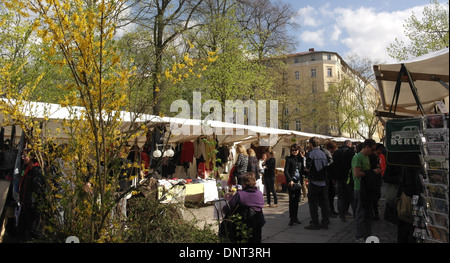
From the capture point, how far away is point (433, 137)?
3033mm

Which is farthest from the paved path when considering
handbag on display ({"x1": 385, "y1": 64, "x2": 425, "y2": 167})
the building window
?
the building window

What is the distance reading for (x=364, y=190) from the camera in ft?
17.9

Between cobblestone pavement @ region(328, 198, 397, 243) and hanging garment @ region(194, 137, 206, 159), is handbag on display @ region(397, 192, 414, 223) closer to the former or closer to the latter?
cobblestone pavement @ region(328, 198, 397, 243)

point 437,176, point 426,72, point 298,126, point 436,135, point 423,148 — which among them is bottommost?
point 437,176

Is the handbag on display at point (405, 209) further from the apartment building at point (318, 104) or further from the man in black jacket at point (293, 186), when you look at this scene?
the apartment building at point (318, 104)

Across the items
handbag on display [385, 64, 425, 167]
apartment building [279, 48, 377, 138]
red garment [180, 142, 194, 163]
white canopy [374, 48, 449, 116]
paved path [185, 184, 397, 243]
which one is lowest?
paved path [185, 184, 397, 243]

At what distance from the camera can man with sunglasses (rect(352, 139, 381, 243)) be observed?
17.9ft

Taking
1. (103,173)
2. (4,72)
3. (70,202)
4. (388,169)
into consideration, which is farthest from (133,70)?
(388,169)

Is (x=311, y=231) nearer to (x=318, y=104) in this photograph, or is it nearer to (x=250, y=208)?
(x=250, y=208)

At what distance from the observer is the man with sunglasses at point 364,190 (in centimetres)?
546

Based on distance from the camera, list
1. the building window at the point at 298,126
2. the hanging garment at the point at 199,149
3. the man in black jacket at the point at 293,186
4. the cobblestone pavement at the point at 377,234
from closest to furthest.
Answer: the cobblestone pavement at the point at 377,234, the man in black jacket at the point at 293,186, the hanging garment at the point at 199,149, the building window at the point at 298,126

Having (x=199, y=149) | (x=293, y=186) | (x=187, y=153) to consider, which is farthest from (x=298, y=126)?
(x=293, y=186)

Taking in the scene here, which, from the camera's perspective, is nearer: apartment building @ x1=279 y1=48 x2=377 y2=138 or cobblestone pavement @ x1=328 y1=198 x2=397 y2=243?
cobblestone pavement @ x1=328 y1=198 x2=397 y2=243

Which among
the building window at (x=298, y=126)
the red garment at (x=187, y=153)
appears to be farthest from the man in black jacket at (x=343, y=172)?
A: the building window at (x=298, y=126)
